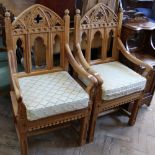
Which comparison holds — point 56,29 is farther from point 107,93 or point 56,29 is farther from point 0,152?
point 0,152

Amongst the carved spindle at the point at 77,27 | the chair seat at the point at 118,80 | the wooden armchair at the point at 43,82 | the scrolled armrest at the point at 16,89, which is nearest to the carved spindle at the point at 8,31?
the wooden armchair at the point at 43,82

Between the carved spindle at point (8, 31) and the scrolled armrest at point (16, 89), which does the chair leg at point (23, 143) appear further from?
the carved spindle at point (8, 31)

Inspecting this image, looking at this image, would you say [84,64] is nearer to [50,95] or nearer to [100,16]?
[50,95]

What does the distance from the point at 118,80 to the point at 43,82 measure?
23.9 inches

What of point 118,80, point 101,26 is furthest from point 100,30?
point 118,80

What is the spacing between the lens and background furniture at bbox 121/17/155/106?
1.89m

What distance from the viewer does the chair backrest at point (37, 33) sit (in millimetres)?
1511

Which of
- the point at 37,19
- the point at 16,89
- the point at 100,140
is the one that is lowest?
the point at 100,140

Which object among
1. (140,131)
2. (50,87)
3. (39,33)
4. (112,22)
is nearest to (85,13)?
(112,22)

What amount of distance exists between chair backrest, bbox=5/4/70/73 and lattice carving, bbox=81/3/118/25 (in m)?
0.21

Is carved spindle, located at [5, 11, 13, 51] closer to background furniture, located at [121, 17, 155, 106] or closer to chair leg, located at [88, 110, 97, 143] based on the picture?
chair leg, located at [88, 110, 97, 143]

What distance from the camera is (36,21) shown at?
62.1 inches

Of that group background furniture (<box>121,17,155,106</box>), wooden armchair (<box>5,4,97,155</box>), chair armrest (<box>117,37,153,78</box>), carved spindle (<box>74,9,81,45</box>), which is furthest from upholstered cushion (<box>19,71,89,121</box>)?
background furniture (<box>121,17,155,106</box>)

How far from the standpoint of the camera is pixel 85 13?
1768mm
